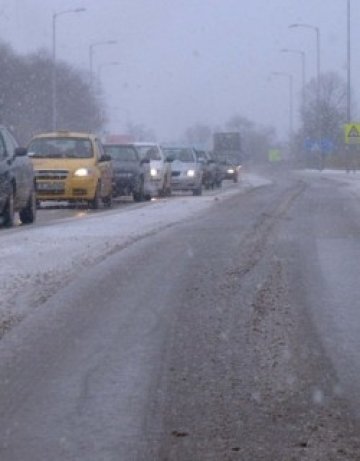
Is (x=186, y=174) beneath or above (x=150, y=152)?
beneath

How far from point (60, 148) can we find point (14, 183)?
26.2 ft

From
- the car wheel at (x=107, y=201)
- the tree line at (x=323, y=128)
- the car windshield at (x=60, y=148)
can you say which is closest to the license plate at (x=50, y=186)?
the car windshield at (x=60, y=148)

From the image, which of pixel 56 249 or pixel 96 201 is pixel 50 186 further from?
pixel 56 249

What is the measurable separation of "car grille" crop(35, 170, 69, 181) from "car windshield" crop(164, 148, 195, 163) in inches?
631

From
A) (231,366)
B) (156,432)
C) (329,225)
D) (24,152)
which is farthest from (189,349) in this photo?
(24,152)

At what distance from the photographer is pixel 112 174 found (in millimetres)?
33188

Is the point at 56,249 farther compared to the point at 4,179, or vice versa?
the point at 4,179

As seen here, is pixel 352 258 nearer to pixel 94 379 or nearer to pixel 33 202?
pixel 94 379

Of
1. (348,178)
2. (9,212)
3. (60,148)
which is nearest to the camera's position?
(9,212)

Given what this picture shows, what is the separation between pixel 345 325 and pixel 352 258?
16.2 feet

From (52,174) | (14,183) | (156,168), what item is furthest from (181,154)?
(14,183)

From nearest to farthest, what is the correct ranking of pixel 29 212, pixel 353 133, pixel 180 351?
pixel 180 351, pixel 29 212, pixel 353 133

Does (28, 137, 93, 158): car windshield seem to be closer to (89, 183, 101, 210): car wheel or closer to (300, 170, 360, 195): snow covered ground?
(89, 183, 101, 210): car wheel

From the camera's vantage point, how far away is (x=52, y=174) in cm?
2933
